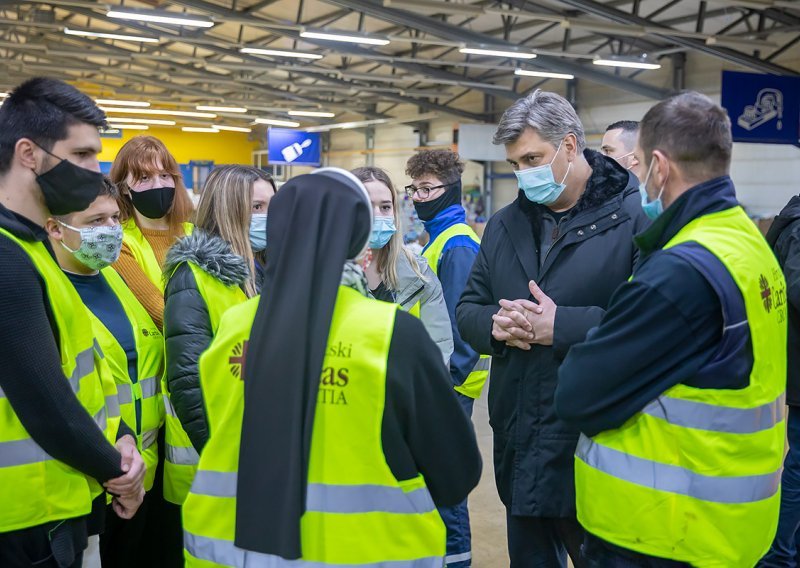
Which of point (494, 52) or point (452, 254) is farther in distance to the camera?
point (494, 52)

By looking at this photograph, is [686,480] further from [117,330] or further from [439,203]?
[439,203]

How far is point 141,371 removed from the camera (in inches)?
99.3

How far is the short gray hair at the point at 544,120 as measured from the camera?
239cm

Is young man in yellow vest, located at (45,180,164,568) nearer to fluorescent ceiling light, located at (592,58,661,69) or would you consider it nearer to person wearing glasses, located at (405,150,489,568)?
person wearing glasses, located at (405,150,489,568)

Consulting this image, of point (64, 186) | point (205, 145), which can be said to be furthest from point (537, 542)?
point (205, 145)

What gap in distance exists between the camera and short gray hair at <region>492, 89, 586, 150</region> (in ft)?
7.85

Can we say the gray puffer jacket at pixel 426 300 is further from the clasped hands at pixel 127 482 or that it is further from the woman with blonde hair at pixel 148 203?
the clasped hands at pixel 127 482

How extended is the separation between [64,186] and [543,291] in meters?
1.31

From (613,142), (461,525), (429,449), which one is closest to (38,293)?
(429,449)

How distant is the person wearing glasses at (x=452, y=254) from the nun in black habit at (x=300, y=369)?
1.56 m

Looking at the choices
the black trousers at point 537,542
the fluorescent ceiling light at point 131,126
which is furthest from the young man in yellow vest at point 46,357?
the fluorescent ceiling light at point 131,126

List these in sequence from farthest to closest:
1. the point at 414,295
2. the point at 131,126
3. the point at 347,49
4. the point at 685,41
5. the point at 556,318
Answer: the point at 131,126 → the point at 347,49 → the point at 685,41 → the point at 414,295 → the point at 556,318

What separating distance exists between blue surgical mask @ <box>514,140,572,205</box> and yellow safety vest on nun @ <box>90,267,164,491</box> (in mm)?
1313

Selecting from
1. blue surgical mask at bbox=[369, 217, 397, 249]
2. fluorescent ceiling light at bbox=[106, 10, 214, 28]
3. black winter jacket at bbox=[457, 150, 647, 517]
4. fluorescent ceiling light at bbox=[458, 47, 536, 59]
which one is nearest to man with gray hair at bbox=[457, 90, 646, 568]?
black winter jacket at bbox=[457, 150, 647, 517]
